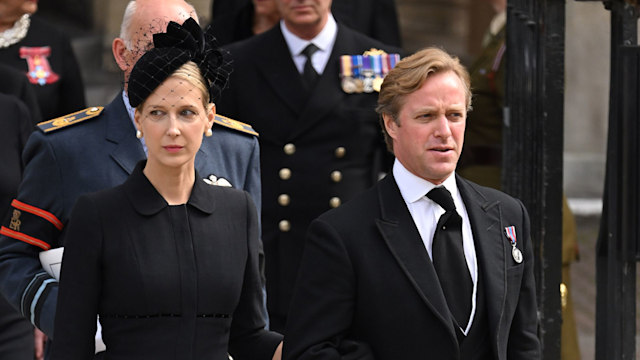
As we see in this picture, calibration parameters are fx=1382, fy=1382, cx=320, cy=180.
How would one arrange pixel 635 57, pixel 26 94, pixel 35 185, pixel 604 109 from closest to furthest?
1. pixel 35 185
2. pixel 635 57
3. pixel 26 94
4. pixel 604 109

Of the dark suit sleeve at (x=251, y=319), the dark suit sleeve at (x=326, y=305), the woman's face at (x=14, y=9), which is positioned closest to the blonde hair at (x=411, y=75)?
the dark suit sleeve at (x=326, y=305)

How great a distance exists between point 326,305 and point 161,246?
449 millimetres

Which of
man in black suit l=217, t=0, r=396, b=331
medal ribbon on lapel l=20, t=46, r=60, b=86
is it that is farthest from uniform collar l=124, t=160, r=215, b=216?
medal ribbon on lapel l=20, t=46, r=60, b=86

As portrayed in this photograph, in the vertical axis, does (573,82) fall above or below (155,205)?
below

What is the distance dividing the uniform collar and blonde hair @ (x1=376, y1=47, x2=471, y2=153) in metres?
0.53

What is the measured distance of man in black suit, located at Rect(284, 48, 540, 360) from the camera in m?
3.49

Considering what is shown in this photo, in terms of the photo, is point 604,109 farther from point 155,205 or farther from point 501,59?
point 155,205

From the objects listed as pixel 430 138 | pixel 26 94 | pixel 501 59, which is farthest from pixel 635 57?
pixel 26 94

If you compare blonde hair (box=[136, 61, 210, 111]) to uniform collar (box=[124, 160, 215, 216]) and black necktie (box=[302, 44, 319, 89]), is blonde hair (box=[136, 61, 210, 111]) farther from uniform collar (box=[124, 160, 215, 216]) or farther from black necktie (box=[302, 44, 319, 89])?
black necktie (box=[302, 44, 319, 89])

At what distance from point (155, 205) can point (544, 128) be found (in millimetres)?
2038

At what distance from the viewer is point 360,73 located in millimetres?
5867

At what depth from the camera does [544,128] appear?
5.12 meters

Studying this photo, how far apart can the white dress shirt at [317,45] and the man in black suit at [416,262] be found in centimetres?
225

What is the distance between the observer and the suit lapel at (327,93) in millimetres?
5801
